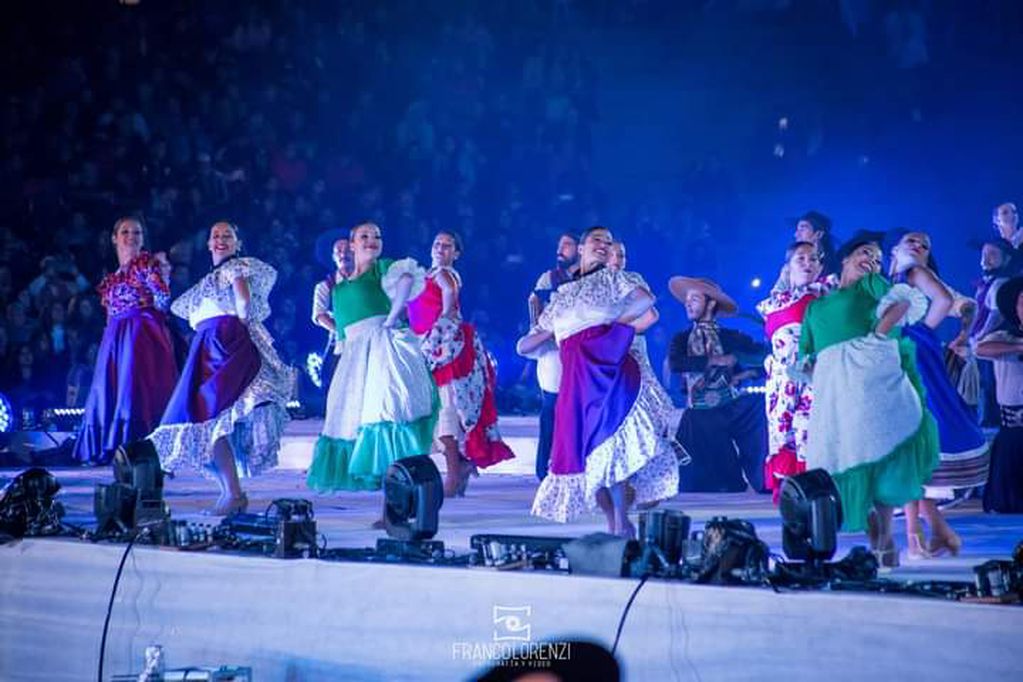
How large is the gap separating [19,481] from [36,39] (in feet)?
36.5

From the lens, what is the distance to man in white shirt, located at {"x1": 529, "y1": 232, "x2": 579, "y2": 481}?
937cm

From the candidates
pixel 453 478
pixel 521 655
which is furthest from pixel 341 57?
pixel 521 655

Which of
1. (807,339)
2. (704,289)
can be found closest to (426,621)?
(807,339)

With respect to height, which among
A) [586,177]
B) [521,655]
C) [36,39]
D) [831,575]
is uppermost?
[36,39]

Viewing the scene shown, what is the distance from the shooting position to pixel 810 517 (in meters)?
4.32

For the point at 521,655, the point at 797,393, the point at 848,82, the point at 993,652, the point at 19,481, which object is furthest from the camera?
the point at 848,82

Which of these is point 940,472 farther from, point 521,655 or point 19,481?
point 19,481

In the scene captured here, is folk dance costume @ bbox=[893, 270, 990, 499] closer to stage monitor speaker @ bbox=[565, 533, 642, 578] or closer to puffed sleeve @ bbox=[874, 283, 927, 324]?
puffed sleeve @ bbox=[874, 283, 927, 324]

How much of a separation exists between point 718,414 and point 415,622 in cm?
596

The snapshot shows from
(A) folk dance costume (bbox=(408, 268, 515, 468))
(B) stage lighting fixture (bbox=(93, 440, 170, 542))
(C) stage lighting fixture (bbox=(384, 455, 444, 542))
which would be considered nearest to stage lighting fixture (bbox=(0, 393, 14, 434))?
(A) folk dance costume (bbox=(408, 268, 515, 468))

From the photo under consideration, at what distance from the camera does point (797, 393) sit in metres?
8.12

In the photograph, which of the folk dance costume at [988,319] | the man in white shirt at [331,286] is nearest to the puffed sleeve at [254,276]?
the man in white shirt at [331,286]

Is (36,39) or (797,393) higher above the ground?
(36,39)

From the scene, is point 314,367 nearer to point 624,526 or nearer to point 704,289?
point 704,289
